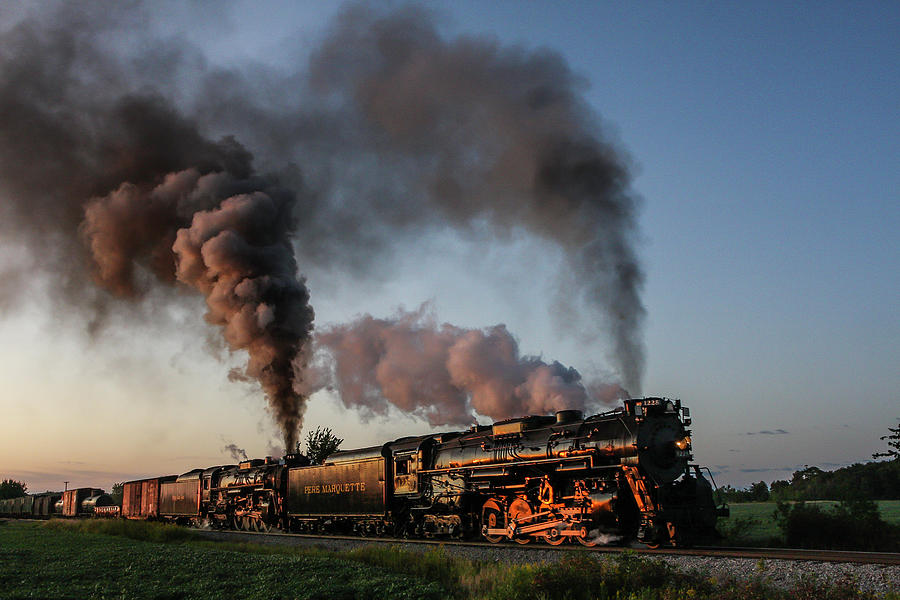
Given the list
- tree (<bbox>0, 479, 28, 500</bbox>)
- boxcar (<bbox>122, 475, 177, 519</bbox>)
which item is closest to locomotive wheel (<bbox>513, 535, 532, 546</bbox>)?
boxcar (<bbox>122, 475, 177, 519</bbox>)

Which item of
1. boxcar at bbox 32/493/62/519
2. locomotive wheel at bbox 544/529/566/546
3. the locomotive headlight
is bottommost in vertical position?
boxcar at bbox 32/493/62/519

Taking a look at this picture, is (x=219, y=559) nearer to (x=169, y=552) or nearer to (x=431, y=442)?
(x=169, y=552)

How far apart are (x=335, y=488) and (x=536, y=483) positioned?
11349 mm

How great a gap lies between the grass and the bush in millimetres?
7751

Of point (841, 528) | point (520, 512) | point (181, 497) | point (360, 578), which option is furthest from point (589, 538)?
point (181, 497)

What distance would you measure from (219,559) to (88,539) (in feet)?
41.0

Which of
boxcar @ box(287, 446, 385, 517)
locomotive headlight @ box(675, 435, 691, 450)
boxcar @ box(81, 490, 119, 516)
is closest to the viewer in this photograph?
locomotive headlight @ box(675, 435, 691, 450)

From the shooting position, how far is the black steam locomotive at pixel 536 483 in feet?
50.9

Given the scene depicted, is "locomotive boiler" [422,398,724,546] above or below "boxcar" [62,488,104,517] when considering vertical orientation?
above

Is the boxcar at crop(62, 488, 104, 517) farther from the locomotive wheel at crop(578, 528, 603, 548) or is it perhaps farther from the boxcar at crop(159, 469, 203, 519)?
the locomotive wheel at crop(578, 528, 603, 548)

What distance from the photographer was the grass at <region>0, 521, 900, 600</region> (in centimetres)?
992

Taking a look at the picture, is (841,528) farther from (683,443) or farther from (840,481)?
(840,481)

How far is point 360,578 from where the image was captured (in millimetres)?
12734

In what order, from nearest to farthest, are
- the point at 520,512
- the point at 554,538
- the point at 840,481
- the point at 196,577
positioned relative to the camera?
1. the point at 196,577
2. the point at 554,538
3. the point at 520,512
4. the point at 840,481
